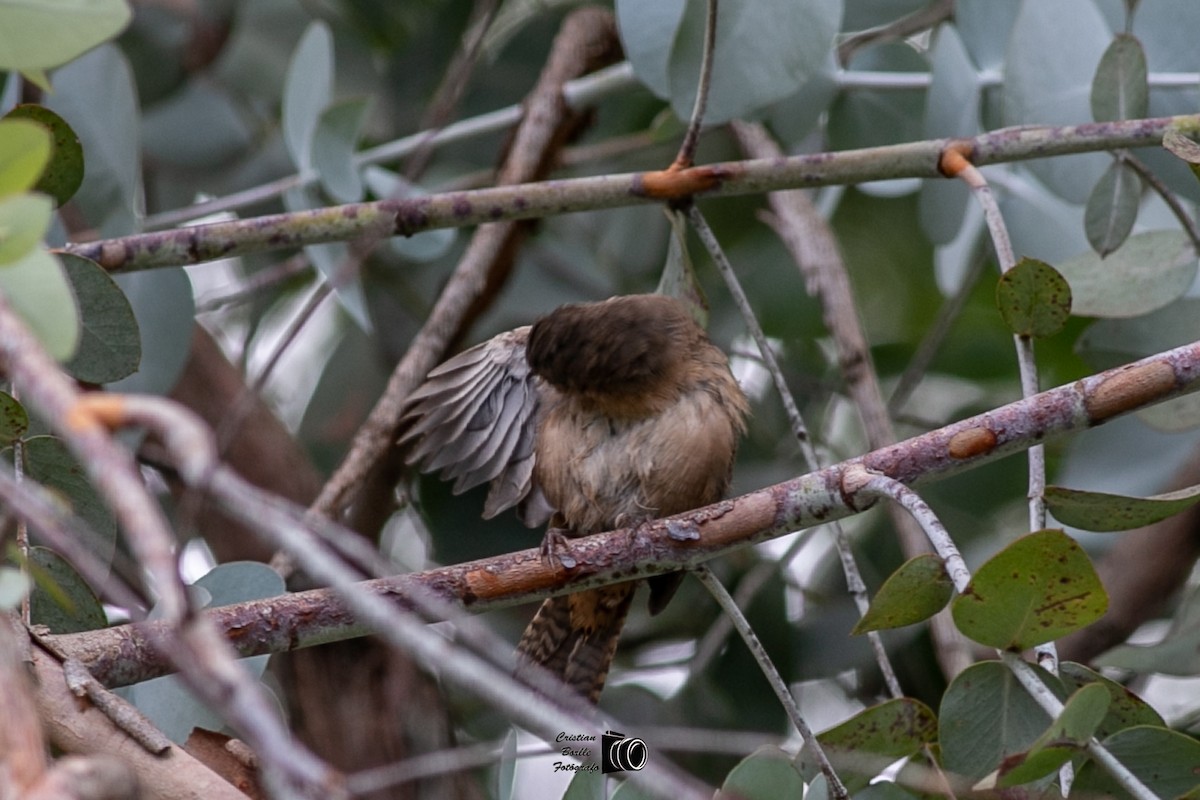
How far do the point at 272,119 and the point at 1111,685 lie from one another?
3574 mm

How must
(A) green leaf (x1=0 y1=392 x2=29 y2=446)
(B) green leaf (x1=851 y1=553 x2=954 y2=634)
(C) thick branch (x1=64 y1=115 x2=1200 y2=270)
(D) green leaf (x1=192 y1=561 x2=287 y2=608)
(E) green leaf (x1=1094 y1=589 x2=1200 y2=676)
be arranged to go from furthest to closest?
(E) green leaf (x1=1094 y1=589 x2=1200 y2=676), (C) thick branch (x1=64 y1=115 x2=1200 y2=270), (D) green leaf (x1=192 y1=561 x2=287 y2=608), (A) green leaf (x1=0 y1=392 x2=29 y2=446), (B) green leaf (x1=851 y1=553 x2=954 y2=634)

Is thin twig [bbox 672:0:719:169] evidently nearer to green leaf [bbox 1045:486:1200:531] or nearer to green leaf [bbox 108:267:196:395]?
green leaf [bbox 1045:486:1200:531]

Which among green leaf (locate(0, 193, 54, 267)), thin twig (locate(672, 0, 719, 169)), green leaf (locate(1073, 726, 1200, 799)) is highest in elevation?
thin twig (locate(672, 0, 719, 169))

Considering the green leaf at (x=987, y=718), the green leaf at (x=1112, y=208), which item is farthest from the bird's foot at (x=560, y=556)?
the green leaf at (x=1112, y=208)

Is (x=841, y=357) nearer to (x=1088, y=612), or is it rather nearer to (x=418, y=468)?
(x=418, y=468)

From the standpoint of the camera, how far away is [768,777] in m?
1.66

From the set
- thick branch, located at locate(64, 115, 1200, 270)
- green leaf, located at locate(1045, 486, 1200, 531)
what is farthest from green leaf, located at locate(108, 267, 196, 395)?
green leaf, located at locate(1045, 486, 1200, 531)

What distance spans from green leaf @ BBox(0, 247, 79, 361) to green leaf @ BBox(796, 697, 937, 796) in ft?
3.92

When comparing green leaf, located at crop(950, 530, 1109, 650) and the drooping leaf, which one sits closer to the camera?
green leaf, located at crop(950, 530, 1109, 650)

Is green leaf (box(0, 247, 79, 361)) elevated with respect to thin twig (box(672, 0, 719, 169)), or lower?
lower

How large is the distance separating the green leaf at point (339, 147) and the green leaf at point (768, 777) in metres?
1.77

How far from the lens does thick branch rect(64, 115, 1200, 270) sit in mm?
2197

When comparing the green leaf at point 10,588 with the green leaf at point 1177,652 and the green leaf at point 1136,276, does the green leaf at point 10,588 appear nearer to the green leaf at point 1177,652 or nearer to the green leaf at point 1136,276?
the green leaf at point 1136,276

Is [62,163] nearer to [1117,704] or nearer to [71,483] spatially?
[71,483]
